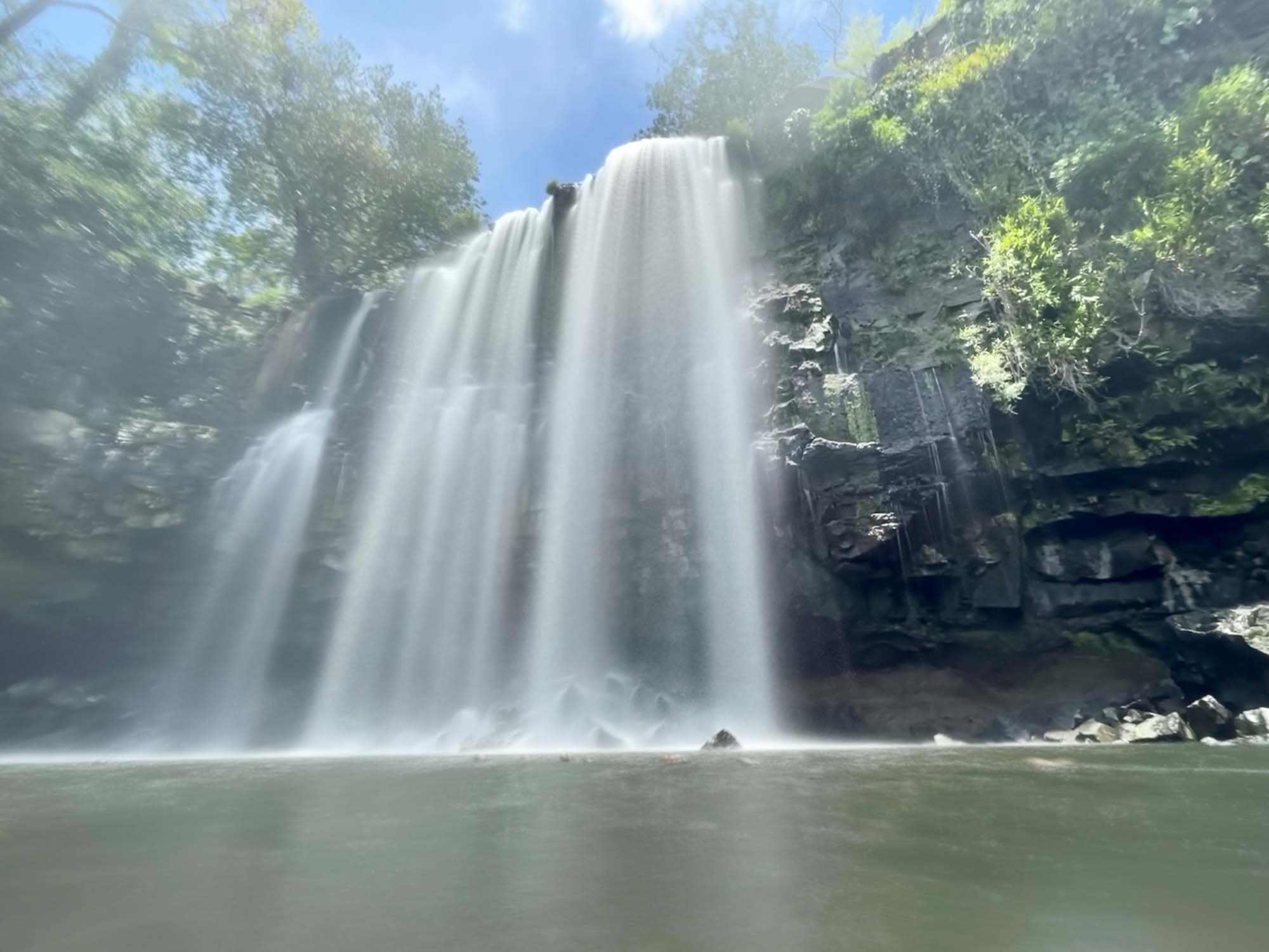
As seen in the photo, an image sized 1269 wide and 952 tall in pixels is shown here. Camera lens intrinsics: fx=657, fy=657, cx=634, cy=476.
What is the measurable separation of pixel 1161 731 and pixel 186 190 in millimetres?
32672

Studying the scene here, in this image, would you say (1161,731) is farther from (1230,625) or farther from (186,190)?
(186,190)

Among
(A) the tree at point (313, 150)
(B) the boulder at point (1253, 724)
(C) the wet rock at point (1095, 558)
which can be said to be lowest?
(B) the boulder at point (1253, 724)

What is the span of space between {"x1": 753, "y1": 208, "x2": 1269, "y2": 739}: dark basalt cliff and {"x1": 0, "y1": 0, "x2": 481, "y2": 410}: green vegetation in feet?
63.6

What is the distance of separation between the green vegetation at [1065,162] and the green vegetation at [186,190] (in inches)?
766

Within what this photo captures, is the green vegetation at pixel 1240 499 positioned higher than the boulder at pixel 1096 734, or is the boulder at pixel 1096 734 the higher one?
the green vegetation at pixel 1240 499

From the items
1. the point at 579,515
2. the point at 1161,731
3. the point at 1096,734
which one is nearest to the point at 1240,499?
the point at 1161,731

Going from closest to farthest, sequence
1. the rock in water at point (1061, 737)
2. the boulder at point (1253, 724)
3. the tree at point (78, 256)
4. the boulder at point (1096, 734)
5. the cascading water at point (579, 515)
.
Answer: the boulder at point (1253, 724), the boulder at point (1096, 734), the rock in water at point (1061, 737), the cascading water at point (579, 515), the tree at point (78, 256)

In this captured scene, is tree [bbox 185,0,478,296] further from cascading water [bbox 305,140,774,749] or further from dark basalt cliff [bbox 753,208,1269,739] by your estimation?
dark basalt cliff [bbox 753,208,1269,739]

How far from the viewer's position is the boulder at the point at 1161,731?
9945mm

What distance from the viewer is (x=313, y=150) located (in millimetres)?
28078

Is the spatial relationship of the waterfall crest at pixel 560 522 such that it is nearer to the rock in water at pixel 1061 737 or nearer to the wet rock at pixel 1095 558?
the rock in water at pixel 1061 737

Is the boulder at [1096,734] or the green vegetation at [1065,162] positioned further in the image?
the green vegetation at [1065,162]

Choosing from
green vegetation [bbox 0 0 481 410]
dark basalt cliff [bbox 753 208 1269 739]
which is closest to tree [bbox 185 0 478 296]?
green vegetation [bbox 0 0 481 410]

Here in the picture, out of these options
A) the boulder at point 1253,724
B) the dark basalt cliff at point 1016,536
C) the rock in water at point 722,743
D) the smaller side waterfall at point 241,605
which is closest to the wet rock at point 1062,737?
the dark basalt cliff at point 1016,536
